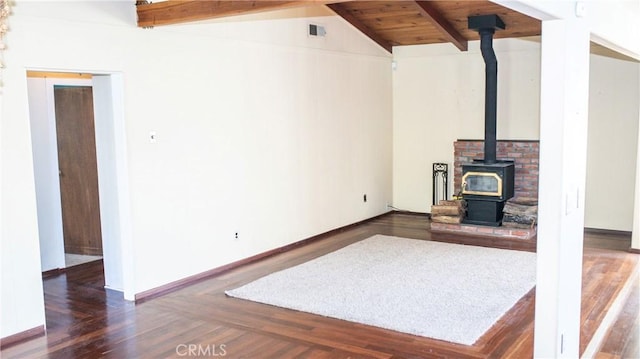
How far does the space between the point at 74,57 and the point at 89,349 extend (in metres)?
2.16

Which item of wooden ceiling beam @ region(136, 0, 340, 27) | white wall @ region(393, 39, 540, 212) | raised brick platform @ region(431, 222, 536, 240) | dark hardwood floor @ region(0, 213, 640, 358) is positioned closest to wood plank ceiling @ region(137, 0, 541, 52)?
white wall @ region(393, 39, 540, 212)

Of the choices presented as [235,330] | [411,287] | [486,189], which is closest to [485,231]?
[486,189]

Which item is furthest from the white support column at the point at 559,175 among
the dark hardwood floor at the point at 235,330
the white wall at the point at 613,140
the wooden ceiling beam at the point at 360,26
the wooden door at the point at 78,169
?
the wooden door at the point at 78,169

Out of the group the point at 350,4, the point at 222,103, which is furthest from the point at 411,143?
the point at 222,103

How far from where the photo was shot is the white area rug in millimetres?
4273

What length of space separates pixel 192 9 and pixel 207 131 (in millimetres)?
1319

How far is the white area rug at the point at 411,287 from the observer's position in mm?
4273

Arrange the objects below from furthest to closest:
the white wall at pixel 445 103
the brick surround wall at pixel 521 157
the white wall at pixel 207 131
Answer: the white wall at pixel 445 103 → the brick surround wall at pixel 521 157 → the white wall at pixel 207 131

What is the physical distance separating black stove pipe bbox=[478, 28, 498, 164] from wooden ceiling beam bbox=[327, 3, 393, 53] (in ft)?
5.36

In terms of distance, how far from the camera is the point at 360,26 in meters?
7.79

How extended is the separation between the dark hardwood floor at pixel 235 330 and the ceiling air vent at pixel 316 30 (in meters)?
3.12

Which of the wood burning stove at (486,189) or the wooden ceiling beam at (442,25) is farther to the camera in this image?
the wood burning stove at (486,189)

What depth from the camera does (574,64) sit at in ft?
10.1

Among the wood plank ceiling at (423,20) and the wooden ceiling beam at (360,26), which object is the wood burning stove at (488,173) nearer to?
the wood plank ceiling at (423,20)
